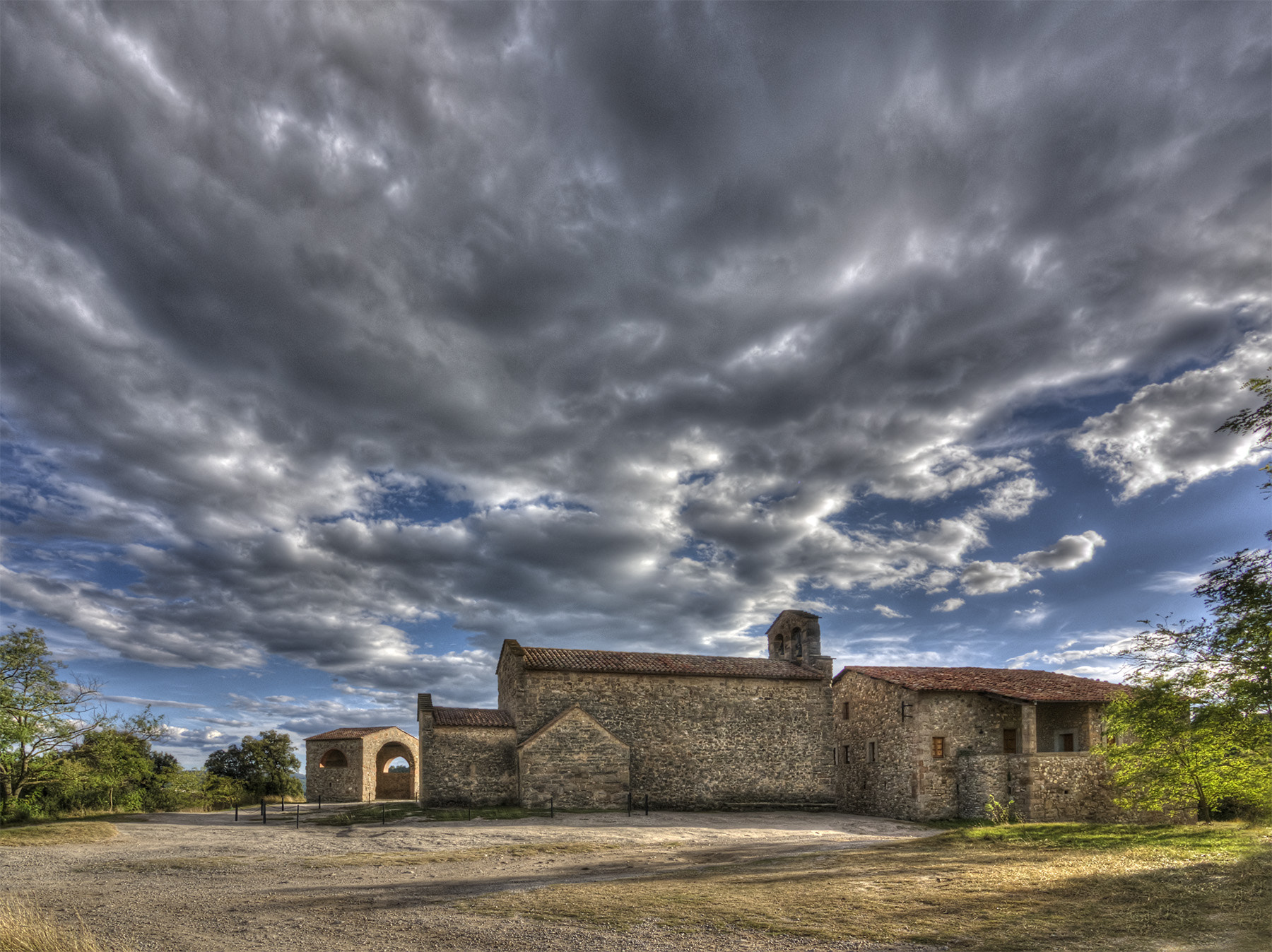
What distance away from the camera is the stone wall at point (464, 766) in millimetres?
28578

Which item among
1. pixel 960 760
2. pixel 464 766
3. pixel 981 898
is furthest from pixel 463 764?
Result: pixel 981 898

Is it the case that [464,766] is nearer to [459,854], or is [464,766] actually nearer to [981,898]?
[459,854]

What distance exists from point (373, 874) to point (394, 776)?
1447 inches

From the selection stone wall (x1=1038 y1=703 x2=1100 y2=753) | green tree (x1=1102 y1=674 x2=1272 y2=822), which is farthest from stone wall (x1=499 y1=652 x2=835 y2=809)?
green tree (x1=1102 y1=674 x2=1272 y2=822)

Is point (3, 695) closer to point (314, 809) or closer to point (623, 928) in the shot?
point (314, 809)

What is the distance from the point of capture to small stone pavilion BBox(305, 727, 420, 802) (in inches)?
1586

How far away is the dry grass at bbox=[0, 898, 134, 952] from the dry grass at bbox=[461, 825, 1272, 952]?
14.8ft

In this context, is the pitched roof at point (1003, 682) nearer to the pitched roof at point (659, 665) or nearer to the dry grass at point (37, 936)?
the pitched roof at point (659, 665)

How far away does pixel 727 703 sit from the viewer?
107ft

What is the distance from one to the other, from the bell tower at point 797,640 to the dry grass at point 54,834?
2788 cm

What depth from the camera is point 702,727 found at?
32031mm

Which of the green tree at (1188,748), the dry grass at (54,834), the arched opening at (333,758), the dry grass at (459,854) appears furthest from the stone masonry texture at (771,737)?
the arched opening at (333,758)

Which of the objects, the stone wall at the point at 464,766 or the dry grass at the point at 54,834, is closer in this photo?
the dry grass at the point at 54,834

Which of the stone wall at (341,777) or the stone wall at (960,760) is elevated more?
the stone wall at (960,760)
